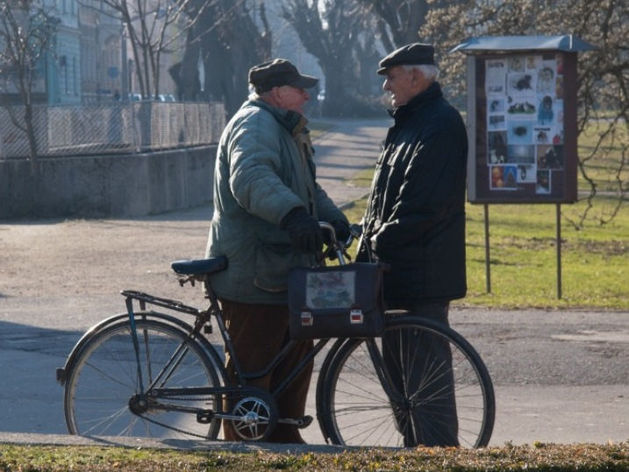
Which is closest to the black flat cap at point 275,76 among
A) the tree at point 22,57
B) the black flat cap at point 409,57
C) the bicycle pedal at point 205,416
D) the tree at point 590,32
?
the black flat cap at point 409,57

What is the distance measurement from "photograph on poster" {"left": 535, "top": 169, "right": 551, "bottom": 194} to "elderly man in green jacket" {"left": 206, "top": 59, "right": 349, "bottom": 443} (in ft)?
21.3

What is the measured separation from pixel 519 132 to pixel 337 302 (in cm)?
693

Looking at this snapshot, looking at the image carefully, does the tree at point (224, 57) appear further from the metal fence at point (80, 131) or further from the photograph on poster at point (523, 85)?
the photograph on poster at point (523, 85)

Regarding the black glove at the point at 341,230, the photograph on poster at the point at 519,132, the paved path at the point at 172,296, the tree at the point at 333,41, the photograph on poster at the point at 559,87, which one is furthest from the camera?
the tree at the point at 333,41

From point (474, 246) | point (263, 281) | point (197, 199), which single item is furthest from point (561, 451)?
point (197, 199)

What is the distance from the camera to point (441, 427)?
17.9ft

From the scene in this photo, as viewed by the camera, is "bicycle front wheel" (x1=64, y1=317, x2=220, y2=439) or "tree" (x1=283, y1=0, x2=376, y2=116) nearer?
"bicycle front wheel" (x1=64, y1=317, x2=220, y2=439)

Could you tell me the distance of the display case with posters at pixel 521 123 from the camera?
1179 centimetres

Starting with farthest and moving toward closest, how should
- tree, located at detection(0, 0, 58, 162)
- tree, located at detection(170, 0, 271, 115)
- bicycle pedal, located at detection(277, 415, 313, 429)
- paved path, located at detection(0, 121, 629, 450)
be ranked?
Answer: tree, located at detection(170, 0, 271, 115), tree, located at detection(0, 0, 58, 162), paved path, located at detection(0, 121, 629, 450), bicycle pedal, located at detection(277, 415, 313, 429)

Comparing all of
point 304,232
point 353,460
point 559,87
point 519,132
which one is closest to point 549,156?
point 519,132

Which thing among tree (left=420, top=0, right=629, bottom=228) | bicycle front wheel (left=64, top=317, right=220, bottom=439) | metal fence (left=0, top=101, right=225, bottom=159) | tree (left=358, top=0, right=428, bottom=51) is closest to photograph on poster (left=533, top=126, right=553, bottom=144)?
tree (left=420, top=0, right=629, bottom=228)

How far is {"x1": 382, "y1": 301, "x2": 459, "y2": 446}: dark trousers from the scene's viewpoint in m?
5.41

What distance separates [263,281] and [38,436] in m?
1.11

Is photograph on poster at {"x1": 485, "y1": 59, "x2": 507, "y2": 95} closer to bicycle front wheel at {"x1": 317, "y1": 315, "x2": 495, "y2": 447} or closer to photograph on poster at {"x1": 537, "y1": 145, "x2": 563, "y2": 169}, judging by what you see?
photograph on poster at {"x1": 537, "y1": 145, "x2": 563, "y2": 169}
